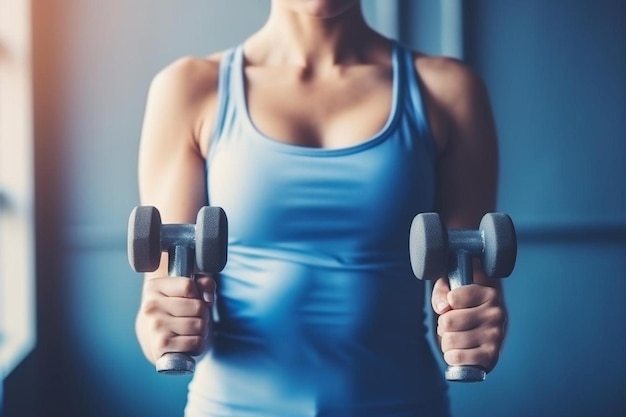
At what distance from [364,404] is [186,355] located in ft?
0.92

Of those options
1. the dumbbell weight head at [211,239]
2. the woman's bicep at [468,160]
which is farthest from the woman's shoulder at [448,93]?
the dumbbell weight head at [211,239]

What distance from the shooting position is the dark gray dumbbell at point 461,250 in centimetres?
80

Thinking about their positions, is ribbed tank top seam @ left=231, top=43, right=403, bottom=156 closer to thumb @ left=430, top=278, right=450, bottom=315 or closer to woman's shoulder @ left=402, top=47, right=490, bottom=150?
woman's shoulder @ left=402, top=47, right=490, bottom=150

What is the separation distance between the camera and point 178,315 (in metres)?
0.86

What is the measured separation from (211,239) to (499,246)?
301 mm

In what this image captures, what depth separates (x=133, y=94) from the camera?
1078mm

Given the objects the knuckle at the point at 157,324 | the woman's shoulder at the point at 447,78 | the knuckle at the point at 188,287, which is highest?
the woman's shoulder at the point at 447,78

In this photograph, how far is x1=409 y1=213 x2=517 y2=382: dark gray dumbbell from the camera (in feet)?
2.61

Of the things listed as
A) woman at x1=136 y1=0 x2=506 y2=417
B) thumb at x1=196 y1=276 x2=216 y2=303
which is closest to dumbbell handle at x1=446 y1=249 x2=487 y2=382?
woman at x1=136 y1=0 x2=506 y2=417

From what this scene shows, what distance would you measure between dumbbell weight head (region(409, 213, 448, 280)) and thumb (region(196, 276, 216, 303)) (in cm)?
24

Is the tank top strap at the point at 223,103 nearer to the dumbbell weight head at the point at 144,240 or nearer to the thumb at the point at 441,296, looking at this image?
→ the dumbbell weight head at the point at 144,240

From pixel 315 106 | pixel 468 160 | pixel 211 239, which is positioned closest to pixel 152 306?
pixel 211 239

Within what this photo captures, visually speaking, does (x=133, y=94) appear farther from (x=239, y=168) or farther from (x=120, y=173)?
(x=239, y=168)

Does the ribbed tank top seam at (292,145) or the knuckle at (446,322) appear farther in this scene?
the ribbed tank top seam at (292,145)
